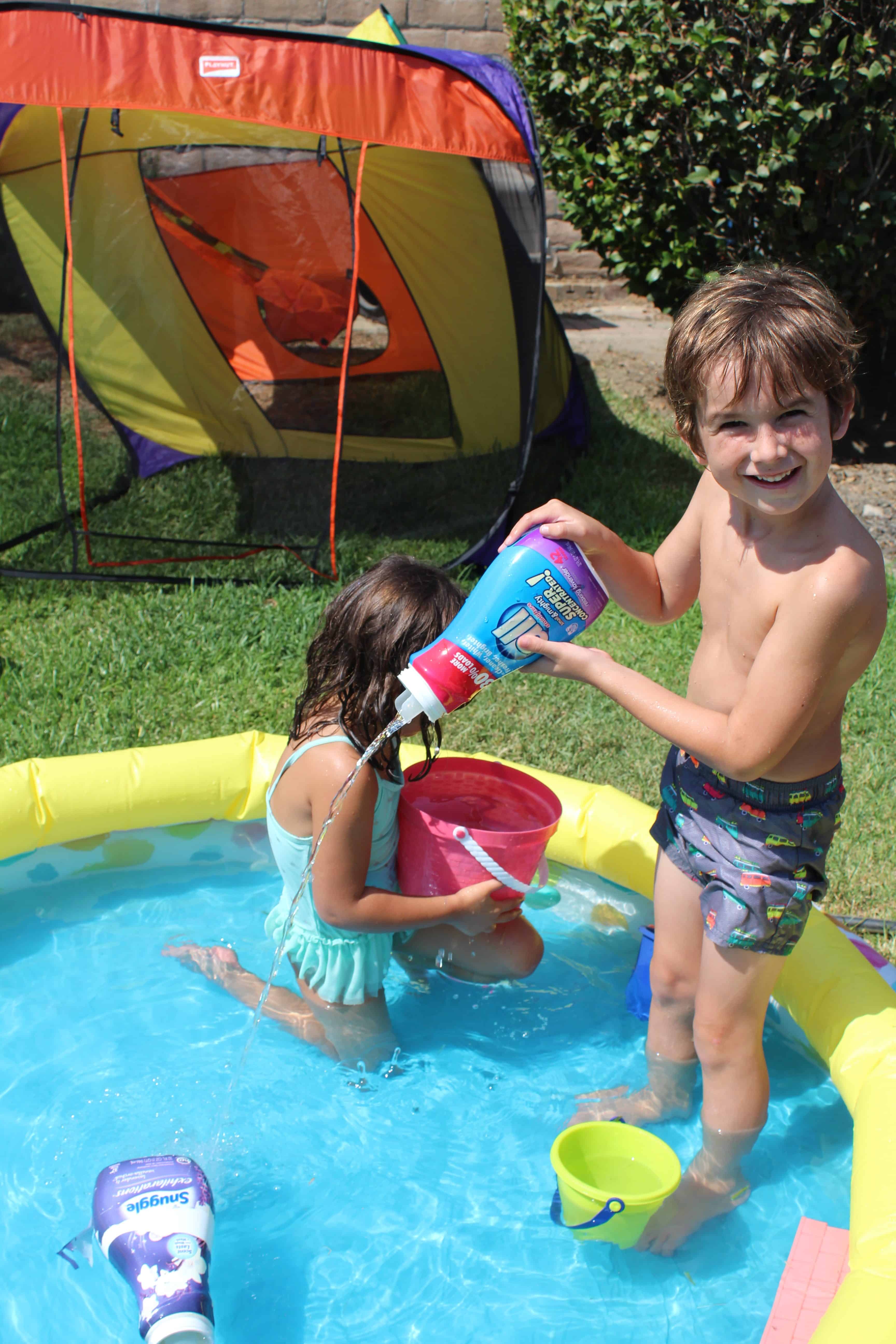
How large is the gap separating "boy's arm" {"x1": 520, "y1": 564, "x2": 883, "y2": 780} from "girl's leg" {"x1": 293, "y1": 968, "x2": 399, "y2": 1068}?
1024mm

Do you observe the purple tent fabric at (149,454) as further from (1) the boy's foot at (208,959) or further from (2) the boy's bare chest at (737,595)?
(2) the boy's bare chest at (737,595)

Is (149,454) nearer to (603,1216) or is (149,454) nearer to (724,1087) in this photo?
(724,1087)

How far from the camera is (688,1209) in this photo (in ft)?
6.89

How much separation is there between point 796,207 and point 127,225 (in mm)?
3020

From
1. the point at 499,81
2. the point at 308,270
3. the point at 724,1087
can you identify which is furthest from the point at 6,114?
the point at 724,1087

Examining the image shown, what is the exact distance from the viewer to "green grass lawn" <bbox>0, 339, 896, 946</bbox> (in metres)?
3.47

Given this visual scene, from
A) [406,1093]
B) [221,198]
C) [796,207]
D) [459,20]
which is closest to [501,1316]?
[406,1093]

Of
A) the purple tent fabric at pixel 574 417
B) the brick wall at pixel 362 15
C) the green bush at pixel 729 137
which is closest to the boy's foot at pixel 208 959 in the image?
the purple tent fabric at pixel 574 417

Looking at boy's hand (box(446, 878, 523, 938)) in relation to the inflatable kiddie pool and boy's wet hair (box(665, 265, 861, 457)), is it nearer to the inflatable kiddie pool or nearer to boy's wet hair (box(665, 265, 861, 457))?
the inflatable kiddie pool

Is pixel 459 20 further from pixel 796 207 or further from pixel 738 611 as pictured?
pixel 738 611

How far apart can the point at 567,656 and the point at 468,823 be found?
95cm

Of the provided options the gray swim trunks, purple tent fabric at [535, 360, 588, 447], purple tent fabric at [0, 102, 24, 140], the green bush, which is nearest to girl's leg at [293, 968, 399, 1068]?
the gray swim trunks

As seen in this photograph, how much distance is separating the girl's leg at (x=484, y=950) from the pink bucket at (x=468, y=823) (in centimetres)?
19

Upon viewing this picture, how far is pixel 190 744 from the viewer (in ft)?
10.2
